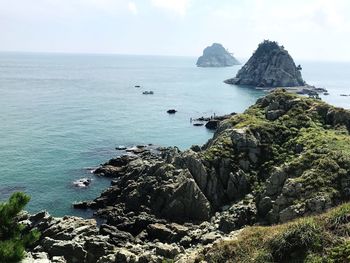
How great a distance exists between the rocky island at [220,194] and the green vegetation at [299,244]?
68 centimetres

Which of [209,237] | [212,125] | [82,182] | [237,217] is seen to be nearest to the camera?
[209,237]

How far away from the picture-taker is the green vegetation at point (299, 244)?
28562 millimetres

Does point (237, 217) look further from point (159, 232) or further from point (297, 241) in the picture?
point (297, 241)

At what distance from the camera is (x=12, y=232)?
2634cm

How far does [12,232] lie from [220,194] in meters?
45.4

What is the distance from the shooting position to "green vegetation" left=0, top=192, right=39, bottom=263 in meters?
23.6

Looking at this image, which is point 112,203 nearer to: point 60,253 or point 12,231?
point 60,253

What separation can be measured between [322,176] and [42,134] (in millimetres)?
87335

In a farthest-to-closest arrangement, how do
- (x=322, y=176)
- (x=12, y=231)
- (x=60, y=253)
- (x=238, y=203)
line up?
(x=238, y=203)
(x=322, y=176)
(x=60, y=253)
(x=12, y=231)

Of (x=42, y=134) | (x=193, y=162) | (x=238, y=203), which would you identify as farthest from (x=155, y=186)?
(x=42, y=134)

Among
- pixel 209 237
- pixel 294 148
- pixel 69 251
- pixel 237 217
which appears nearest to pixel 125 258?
pixel 69 251

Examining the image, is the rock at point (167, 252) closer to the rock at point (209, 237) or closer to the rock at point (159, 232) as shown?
the rock at point (209, 237)

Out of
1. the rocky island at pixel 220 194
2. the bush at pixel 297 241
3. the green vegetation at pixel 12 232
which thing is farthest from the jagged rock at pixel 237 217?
the green vegetation at pixel 12 232

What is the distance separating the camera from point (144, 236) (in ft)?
196
